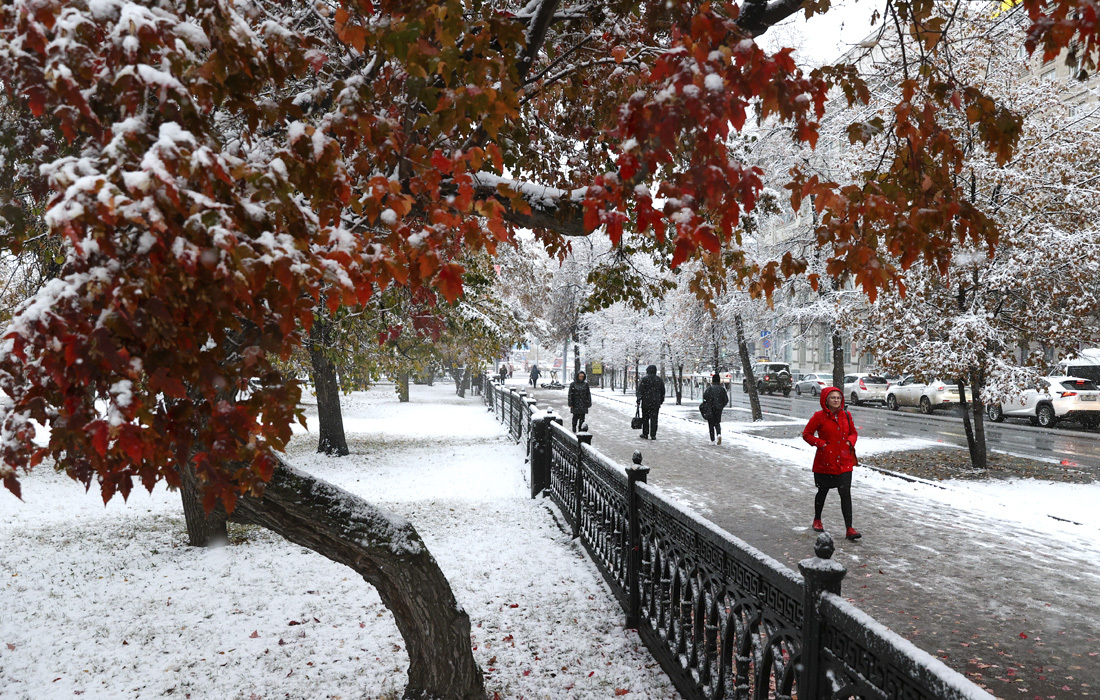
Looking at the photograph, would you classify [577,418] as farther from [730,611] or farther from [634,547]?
[730,611]

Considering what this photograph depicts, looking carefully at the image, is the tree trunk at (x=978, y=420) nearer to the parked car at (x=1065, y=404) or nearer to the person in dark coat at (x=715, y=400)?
the person in dark coat at (x=715, y=400)

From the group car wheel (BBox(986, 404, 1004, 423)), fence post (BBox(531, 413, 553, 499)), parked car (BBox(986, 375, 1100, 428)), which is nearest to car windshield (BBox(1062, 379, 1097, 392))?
parked car (BBox(986, 375, 1100, 428))

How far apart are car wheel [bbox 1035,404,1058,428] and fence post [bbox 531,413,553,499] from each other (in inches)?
780

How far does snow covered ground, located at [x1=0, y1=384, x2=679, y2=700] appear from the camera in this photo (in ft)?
15.2

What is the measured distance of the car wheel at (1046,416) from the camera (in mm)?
22078

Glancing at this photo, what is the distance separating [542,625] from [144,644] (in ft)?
9.93

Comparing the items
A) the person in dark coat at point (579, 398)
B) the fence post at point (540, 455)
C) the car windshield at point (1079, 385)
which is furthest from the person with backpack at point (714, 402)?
the car windshield at point (1079, 385)

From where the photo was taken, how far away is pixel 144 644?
5.18m

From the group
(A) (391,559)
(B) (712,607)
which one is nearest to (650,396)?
(B) (712,607)

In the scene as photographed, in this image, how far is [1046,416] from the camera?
22.3 m

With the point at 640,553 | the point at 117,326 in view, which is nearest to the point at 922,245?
the point at 640,553

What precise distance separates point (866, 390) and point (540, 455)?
28805 millimetres

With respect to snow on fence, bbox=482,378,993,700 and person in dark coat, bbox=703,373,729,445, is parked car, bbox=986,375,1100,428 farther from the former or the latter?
snow on fence, bbox=482,378,993,700

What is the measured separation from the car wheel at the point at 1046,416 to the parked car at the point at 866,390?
36.9 feet
